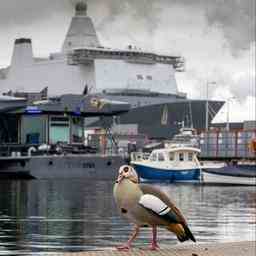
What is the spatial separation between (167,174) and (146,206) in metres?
54.9

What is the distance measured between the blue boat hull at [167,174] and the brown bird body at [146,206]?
2115 inches

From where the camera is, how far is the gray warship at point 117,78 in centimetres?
13475

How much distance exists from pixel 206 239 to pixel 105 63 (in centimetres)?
12635

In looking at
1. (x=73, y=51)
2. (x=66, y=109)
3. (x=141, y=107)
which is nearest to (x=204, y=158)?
(x=66, y=109)

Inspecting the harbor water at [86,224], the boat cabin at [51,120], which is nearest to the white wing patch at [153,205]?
the harbor water at [86,224]

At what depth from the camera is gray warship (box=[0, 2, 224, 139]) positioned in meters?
135

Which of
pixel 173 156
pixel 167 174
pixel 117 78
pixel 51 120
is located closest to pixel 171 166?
pixel 167 174

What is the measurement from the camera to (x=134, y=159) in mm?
77000

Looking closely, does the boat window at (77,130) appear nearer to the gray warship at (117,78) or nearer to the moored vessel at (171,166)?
the moored vessel at (171,166)

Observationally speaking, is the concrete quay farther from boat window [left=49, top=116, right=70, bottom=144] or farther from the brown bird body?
boat window [left=49, top=116, right=70, bottom=144]

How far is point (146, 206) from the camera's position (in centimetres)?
1394

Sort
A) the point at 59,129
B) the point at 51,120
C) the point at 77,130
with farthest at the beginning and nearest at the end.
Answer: the point at 77,130 → the point at 59,129 → the point at 51,120

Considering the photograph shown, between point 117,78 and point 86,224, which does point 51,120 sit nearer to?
point 117,78

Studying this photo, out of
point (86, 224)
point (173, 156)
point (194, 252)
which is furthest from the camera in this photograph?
point (173, 156)
